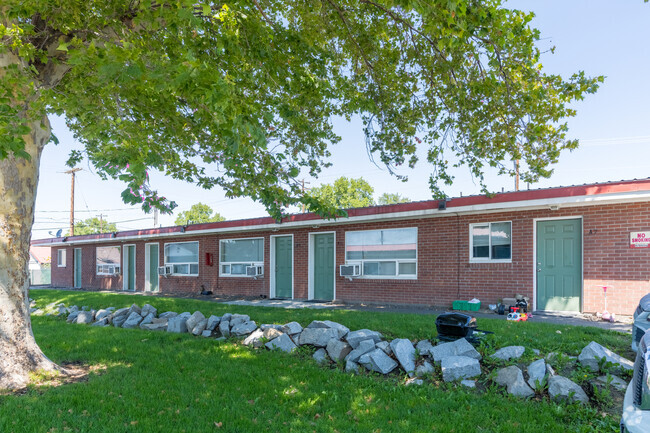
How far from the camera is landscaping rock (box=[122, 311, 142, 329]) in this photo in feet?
26.6

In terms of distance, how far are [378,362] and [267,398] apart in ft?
4.58

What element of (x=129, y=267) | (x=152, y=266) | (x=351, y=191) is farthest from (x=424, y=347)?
(x=351, y=191)

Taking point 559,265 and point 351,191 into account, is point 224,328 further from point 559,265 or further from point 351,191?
point 351,191

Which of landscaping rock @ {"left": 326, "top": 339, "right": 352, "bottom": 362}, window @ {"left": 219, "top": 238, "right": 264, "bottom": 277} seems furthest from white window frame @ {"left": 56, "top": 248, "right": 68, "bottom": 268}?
landscaping rock @ {"left": 326, "top": 339, "right": 352, "bottom": 362}

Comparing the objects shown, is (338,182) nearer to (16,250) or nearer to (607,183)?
(607,183)

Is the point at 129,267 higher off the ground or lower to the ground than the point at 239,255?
lower

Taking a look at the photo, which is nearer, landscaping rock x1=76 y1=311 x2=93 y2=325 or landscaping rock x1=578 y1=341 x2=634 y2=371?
landscaping rock x1=578 y1=341 x2=634 y2=371

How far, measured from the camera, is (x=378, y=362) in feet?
15.7

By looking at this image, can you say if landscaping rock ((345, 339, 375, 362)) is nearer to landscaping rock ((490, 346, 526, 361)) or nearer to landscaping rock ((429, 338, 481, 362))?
landscaping rock ((429, 338, 481, 362))

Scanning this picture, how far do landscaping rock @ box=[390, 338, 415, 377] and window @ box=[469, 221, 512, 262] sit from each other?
540cm

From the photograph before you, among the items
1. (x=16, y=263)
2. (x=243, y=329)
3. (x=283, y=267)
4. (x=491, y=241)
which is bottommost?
(x=243, y=329)

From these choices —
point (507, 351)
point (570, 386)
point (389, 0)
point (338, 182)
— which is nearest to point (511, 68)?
point (389, 0)

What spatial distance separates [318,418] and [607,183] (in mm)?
7248

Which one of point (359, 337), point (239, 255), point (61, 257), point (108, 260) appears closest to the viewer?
point (359, 337)
